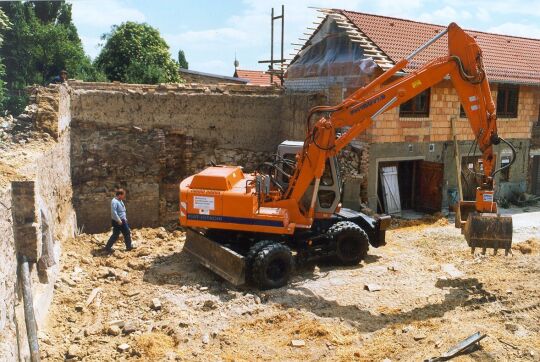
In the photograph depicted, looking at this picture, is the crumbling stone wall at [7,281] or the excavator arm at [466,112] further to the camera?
the excavator arm at [466,112]

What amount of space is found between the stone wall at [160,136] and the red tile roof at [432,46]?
2.68 metres

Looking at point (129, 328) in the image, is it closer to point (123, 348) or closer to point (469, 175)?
point (123, 348)

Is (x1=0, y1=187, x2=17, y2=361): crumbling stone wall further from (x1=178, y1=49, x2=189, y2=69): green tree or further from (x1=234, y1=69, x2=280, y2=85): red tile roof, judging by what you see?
(x1=178, y1=49, x2=189, y2=69): green tree

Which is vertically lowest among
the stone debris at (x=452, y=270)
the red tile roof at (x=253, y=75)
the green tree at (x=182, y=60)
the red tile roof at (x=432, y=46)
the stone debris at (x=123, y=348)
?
the stone debris at (x=123, y=348)

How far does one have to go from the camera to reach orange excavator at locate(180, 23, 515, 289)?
28.3ft

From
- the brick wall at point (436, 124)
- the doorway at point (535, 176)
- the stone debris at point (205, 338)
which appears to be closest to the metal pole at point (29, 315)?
the stone debris at point (205, 338)

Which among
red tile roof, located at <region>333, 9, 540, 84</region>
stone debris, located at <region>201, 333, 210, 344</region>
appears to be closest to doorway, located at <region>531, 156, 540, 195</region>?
red tile roof, located at <region>333, 9, 540, 84</region>

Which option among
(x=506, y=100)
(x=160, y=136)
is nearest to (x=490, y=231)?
(x=160, y=136)

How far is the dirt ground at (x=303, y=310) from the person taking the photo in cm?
672

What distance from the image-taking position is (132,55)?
23.8m

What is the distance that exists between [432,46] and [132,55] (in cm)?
1478

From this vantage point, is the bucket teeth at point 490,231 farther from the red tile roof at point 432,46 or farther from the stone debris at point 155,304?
the red tile roof at point 432,46

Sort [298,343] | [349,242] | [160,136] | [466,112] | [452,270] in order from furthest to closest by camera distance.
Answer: [160,136] < [349,242] < [452,270] < [466,112] < [298,343]

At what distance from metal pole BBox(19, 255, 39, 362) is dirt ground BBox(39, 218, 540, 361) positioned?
49cm
